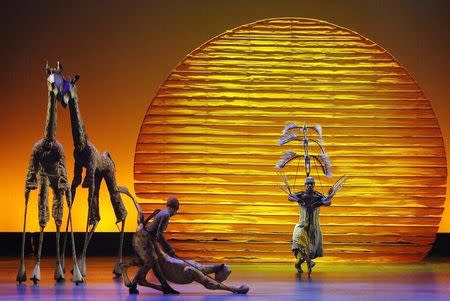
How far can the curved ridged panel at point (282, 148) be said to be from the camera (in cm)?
1131

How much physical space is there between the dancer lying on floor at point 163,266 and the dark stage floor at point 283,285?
0.09 metres

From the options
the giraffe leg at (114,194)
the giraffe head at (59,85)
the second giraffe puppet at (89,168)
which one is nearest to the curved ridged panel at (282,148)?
the giraffe leg at (114,194)

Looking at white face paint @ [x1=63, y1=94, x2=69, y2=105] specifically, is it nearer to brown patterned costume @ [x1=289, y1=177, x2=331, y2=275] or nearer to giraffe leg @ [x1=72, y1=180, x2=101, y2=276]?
giraffe leg @ [x1=72, y1=180, x2=101, y2=276]

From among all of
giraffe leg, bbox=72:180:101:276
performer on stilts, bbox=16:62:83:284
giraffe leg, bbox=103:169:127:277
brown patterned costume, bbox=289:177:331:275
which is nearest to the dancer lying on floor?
performer on stilts, bbox=16:62:83:284

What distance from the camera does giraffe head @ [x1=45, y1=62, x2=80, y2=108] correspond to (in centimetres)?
794

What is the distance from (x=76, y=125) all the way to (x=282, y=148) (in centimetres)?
354

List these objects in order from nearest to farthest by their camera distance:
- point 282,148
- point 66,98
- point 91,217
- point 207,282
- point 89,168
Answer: point 207,282, point 66,98, point 89,168, point 91,217, point 282,148

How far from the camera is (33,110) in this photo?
37.8 feet

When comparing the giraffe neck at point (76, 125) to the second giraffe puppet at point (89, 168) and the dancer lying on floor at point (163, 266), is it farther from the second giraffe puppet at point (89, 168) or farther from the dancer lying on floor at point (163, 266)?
the dancer lying on floor at point (163, 266)

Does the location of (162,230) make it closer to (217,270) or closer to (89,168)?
(217,270)

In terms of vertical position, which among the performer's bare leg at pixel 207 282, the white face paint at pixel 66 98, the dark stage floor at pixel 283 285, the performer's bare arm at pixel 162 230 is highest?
the white face paint at pixel 66 98

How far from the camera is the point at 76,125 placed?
8.38 metres

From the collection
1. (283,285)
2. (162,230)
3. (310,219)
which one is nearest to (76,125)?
(162,230)

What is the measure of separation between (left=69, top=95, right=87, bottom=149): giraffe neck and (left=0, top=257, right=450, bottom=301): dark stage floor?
1.13 metres
